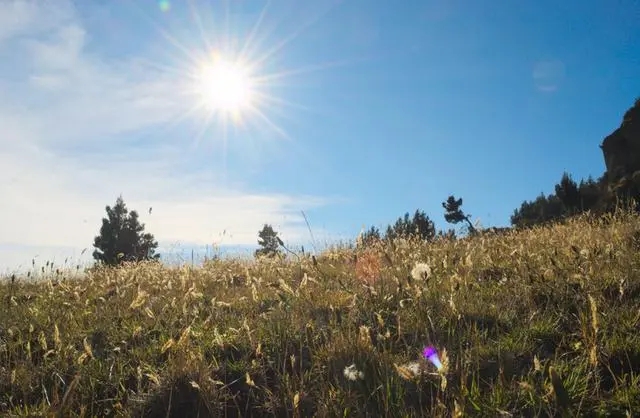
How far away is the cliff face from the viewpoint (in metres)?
28.6

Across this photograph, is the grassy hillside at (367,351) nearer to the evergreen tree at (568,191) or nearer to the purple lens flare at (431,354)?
the purple lens flare at (431,354)

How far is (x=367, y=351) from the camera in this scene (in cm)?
371

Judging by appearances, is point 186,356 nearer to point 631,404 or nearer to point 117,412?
point 117,412

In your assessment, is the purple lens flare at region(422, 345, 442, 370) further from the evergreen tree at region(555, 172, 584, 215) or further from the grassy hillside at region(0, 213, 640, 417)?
the evergreen tree at region(555, 172, 584, 215)

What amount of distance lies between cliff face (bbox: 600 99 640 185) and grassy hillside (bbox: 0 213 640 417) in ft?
87.0

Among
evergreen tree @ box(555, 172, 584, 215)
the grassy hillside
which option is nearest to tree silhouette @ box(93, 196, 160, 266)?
evergreen tree @ box(555, 172, 584, 215)

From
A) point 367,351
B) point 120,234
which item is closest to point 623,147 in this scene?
point 367,351

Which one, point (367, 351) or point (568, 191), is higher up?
point (568, 191)

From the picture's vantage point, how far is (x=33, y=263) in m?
8.92

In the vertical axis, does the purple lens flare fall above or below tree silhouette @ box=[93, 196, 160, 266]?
below

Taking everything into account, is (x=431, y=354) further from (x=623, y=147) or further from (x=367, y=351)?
(x=623, y=147)

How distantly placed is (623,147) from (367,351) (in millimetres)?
32758

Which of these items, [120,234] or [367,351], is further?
[120,234]

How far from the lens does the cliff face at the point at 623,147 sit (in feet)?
93.9
